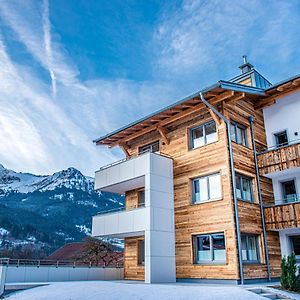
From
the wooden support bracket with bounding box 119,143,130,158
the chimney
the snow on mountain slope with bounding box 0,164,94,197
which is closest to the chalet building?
the wooden support bracket with bounding box 119,143,130,158

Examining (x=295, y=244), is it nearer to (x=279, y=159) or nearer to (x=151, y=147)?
(x=279, y=159)

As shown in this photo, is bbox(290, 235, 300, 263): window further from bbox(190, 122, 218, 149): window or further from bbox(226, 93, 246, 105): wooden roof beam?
bbox(226, 93, 246, 105): wooden roof beam

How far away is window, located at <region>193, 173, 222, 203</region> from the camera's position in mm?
12483

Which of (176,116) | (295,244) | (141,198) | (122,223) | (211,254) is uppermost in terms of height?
(176,116)

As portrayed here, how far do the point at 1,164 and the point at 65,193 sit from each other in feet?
269

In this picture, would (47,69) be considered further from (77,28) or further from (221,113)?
(221,113)

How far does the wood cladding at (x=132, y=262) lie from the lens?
14703 mm

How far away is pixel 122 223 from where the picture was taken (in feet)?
45.1

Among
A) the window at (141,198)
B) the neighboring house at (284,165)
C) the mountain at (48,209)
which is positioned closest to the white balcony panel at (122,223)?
the window at (141,198)

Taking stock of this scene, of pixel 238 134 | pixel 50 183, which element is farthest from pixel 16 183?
pixel 238 134

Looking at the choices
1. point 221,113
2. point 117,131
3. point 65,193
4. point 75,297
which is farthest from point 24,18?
point 65,193

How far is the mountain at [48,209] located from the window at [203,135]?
6024 centimetres

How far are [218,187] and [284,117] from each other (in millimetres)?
4358

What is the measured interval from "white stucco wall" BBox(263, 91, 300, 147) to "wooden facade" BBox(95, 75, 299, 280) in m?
0.26
